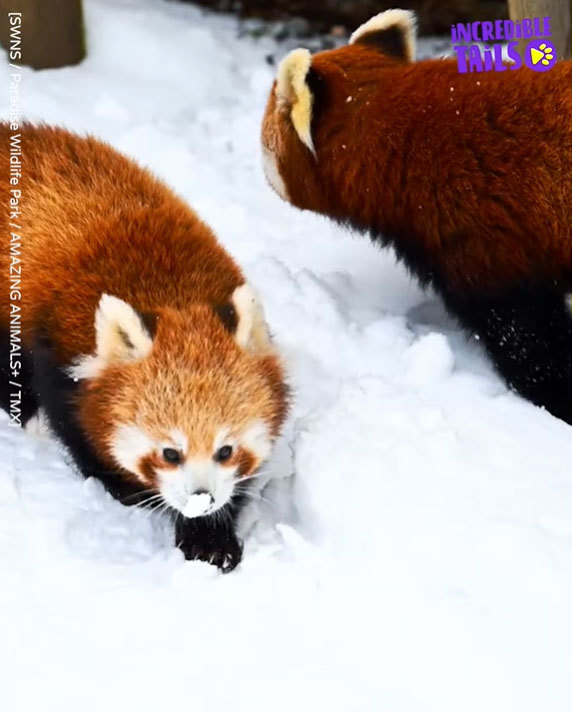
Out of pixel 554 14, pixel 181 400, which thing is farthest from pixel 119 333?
pixel 554 14

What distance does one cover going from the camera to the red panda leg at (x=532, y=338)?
10.0 ft

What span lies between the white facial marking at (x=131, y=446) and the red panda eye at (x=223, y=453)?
0.17 m

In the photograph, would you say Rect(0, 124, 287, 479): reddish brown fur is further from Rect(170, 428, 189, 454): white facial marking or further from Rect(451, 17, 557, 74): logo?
Rect(451, 17, 557, 74): logo

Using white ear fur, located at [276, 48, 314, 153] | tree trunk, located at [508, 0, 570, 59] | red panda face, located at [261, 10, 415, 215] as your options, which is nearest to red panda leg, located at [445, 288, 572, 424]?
red panda face, located at [261, 10, 415, 215]

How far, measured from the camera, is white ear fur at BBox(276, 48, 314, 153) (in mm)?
3078

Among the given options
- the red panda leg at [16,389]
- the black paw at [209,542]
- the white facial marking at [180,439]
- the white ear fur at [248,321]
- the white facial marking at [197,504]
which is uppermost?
the white ear fur at [248,321]

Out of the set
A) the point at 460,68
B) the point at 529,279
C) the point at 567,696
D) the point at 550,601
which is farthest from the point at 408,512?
the point at 460,68

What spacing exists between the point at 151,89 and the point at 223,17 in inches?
44.4

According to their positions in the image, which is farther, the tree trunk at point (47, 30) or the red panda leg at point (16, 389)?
the tree trunk at point (47, 30)

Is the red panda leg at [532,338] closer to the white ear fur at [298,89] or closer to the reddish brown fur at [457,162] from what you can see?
the reddish brown fur at [457,162]

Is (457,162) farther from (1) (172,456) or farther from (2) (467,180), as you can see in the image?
(1) (172,456)

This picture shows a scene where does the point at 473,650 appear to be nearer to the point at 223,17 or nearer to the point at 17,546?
the point at 17,546

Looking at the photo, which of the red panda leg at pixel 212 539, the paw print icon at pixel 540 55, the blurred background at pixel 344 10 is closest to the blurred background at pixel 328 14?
the blurred background at pixel 344 10

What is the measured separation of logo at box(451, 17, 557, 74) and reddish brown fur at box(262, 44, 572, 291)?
0.16m
